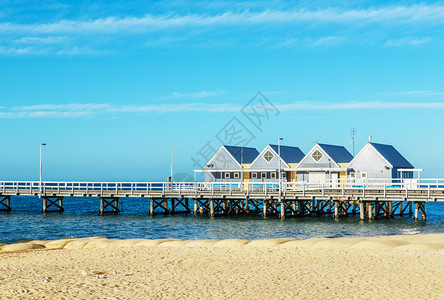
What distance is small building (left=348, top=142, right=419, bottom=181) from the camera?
46.9 metres

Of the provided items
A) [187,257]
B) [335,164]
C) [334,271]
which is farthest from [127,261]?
[335,164]

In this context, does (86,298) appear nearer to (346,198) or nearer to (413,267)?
(413,267)

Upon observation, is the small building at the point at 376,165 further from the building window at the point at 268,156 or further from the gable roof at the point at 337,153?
the building window at the point at 268,156

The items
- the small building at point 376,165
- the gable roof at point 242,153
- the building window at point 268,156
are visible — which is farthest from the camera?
the gable roof at point 242,153

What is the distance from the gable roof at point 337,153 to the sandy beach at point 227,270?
99.3 ft

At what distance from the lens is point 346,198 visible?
38.1m

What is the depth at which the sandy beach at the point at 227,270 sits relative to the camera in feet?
44.1

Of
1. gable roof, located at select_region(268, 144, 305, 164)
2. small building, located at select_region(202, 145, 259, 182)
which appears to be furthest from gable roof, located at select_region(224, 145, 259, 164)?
gable roof, located at select_region(268, 144, 305, 164)

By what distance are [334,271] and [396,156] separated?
3653 centimetres

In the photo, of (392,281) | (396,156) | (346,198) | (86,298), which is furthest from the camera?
(396,156)

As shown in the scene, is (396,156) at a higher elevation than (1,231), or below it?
higher

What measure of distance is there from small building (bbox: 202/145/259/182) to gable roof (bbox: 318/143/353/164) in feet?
28.6

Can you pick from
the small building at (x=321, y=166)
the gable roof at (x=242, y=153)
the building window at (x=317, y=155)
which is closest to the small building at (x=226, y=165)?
the gable roof at (x=242, y=153)

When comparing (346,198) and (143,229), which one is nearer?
(143,229)
